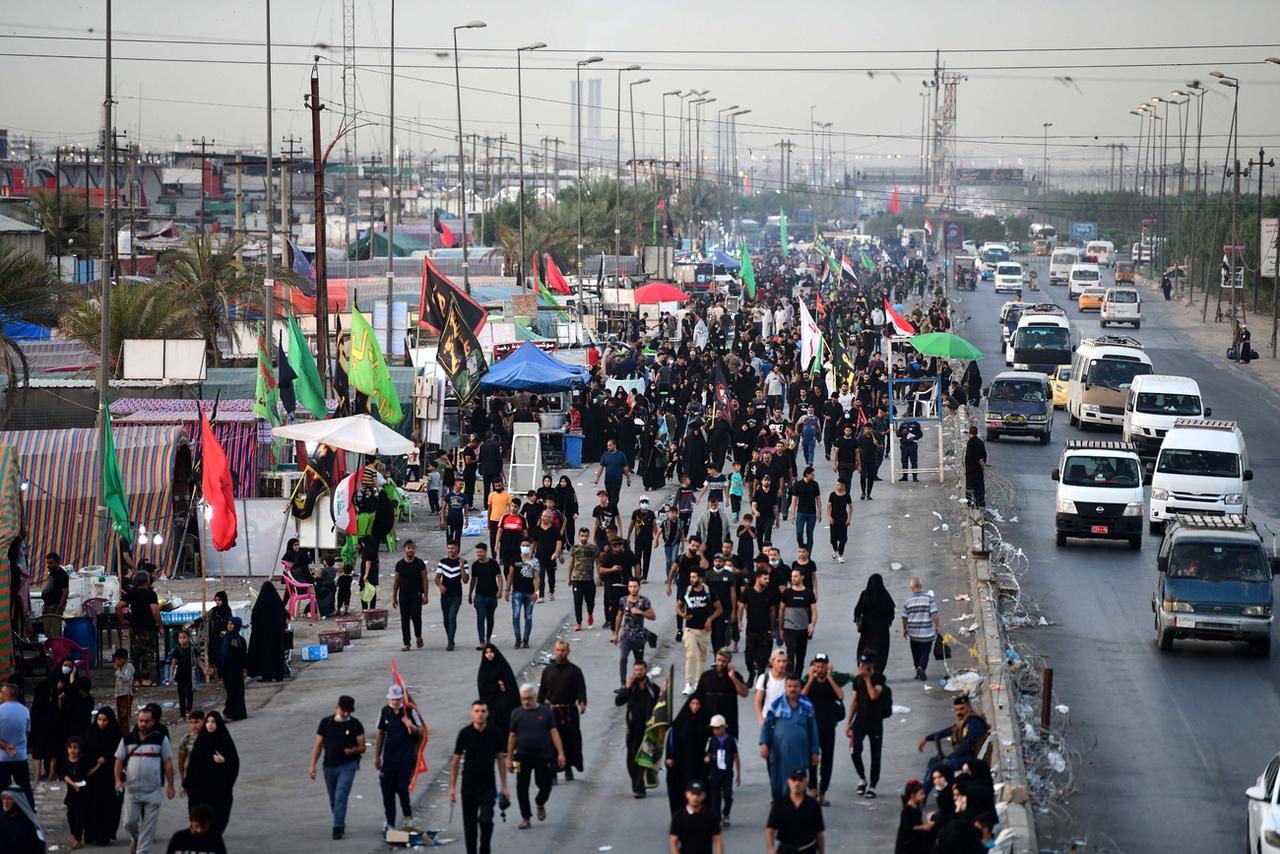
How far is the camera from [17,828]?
1149 centimetres


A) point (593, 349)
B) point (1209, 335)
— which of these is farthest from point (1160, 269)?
point (593, 349)

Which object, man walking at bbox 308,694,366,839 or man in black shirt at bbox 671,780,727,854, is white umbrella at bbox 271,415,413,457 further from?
man in black shirt at bbox 671,780,727,854

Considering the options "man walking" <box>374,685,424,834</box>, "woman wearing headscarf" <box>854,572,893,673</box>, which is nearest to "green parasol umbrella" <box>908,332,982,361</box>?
"woman wearing headscarf" <box>854,572,893,673</box>

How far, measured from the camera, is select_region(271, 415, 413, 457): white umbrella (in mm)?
24031

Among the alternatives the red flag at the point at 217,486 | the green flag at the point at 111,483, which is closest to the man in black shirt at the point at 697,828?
the red flag at the point at 217,486

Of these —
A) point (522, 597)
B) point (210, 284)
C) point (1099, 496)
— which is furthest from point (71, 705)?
point (210, 284)

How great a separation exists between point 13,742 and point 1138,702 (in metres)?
10.6

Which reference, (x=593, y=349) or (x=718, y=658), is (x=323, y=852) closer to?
(x=718, y=658)

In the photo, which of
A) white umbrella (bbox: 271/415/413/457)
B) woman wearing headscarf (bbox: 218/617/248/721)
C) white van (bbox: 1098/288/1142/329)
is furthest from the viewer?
white van (bbox: 1098/288/1142/329)

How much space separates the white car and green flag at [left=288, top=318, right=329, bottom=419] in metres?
17.1

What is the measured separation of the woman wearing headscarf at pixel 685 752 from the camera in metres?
13.3

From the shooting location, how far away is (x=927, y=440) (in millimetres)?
37750

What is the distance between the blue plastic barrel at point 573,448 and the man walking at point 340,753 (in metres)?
21.3

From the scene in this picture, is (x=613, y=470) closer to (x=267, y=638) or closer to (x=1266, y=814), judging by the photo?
(x=267, y=638)
